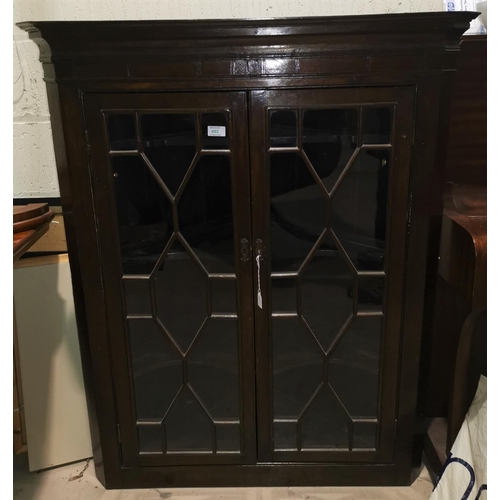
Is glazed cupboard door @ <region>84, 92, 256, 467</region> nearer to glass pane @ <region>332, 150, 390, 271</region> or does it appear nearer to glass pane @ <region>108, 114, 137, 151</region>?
glass pane @ <region>108, 114, 137, 151</region>

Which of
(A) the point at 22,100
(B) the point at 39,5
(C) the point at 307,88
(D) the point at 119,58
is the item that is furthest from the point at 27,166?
Answer: (C) the point at 307,88

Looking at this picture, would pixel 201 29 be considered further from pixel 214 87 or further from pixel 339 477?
pixel 339 477

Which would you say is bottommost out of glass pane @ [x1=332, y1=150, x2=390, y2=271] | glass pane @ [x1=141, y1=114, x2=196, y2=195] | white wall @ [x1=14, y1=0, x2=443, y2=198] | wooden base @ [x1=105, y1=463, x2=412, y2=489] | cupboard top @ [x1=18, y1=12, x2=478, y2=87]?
wooden base @ [x1=105, y1=463, x2=412, y2=489]

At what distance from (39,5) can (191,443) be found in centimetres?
180

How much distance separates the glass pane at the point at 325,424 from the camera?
191cm

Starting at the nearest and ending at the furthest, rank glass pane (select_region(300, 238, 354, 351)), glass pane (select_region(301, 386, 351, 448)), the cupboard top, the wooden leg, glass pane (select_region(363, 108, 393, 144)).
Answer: the cupboard top < glass pane (select_region(363, 108, 393, 144)) < glass pane (select_region(300, 238, 354, 351)) < glass pane (select_region(301, 386, 351, 448)) < the wooden leg

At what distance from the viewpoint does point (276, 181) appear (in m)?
1.69

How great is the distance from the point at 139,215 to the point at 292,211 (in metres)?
0.51

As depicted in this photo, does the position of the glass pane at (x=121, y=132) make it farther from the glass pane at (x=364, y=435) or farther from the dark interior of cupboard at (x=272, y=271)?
the glass pane at (x=364, y=435)

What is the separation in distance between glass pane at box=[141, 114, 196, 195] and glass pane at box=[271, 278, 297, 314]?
0.47 meters

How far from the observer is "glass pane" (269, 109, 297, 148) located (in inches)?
63.8

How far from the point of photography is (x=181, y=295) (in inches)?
71.2

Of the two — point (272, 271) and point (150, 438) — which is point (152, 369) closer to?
point (150, 438)

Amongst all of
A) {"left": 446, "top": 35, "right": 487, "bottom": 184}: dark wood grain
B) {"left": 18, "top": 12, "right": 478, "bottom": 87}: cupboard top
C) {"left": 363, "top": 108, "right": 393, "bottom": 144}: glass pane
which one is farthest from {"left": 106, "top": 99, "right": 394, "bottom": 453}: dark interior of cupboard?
{"left": 446, "top": 35, "right": 487, "bottom": 184}: dark wood grain
